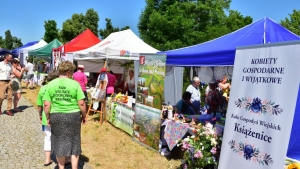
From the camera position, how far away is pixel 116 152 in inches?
224

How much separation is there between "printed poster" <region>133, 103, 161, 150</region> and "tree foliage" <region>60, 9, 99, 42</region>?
123ft

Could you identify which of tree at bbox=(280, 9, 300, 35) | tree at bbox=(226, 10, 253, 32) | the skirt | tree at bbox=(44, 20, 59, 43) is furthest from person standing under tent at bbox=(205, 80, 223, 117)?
tree at bbox=(44, 20, 59, 43)

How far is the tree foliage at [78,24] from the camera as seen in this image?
136ft

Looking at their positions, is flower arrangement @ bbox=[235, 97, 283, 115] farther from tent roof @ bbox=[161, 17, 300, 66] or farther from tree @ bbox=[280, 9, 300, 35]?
tree @ bbox=[280, 9, 300, 35]

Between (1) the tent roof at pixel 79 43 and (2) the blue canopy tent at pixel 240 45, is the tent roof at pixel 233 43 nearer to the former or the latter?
(2) the blue canopy tent at pixel 240 45

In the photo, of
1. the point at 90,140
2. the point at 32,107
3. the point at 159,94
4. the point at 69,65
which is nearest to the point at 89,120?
the point at 90,140

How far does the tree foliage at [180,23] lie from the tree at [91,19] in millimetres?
14533

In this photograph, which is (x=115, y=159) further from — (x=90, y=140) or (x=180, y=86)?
(x=180, y=86)

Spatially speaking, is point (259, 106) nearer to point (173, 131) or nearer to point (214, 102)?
point (173, 131)

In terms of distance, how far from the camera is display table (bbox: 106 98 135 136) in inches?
272

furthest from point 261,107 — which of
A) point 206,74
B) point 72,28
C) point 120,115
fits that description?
point 72,28

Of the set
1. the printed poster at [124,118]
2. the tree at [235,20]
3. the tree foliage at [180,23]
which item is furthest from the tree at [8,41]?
the printed poster at [124,118]

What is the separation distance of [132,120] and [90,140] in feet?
3.47

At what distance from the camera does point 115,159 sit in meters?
5.28
